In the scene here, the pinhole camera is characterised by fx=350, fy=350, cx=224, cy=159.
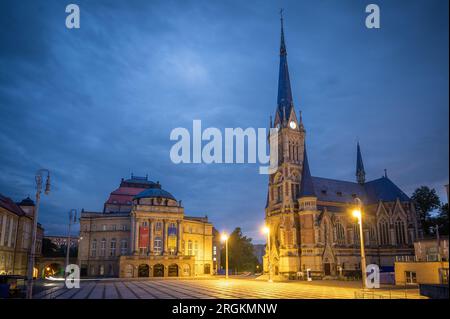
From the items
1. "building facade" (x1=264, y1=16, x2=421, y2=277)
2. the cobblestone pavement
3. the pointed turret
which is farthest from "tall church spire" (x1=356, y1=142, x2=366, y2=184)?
the cobblestone pavement

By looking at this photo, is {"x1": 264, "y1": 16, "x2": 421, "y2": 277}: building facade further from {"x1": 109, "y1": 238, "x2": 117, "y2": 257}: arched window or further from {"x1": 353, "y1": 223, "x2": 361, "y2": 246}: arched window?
{"x1": 109, "y1": 238, "x2": 117, "y2": 257}: arched window

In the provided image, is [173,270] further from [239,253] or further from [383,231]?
[383,231]

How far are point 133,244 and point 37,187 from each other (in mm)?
55323

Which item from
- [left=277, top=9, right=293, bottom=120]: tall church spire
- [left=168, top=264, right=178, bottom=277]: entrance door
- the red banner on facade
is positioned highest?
[left=277, top=9, right=293, bottom=120]: tall church spire

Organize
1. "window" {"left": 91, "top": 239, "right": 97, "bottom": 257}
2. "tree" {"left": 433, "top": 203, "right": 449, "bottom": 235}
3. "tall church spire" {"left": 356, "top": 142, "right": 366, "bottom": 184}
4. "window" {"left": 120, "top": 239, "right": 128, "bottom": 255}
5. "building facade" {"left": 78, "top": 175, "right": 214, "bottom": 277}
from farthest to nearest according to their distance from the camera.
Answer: "tall church spire" {"left": 356, "top": 142, "right": 366, "bottom": 184} < "window" {"left": 91, "top": 239, "right": 97, "bottom": 257} < "window" {"left": 120, "top": 239, "right": 128, "bottom": 255} < "building facade" {"left": 78, "top": 175, "right": 214, "bottom": 277} < "tree" {"left": 433, "top": 203, "right": 449, "bottom": 235}

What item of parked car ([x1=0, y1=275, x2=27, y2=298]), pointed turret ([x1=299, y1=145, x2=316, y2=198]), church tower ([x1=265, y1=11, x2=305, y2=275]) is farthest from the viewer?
pointed turret ([x1=299, y1=145, x2=316, y2=198])

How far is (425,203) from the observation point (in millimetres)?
83750

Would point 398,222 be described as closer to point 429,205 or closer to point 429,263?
point 429,205

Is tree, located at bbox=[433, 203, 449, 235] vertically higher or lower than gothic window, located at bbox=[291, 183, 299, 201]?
lower

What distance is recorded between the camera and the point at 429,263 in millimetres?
40562

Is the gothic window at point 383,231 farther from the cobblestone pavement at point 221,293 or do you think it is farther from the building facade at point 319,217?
the cobblestone pavement at point 221,293

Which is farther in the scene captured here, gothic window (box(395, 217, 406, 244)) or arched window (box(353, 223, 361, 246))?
gothic window (box(395, 217, 406, 244))

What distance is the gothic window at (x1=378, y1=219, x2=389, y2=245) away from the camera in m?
79.9

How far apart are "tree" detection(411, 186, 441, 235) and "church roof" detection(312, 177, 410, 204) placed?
4.64m
